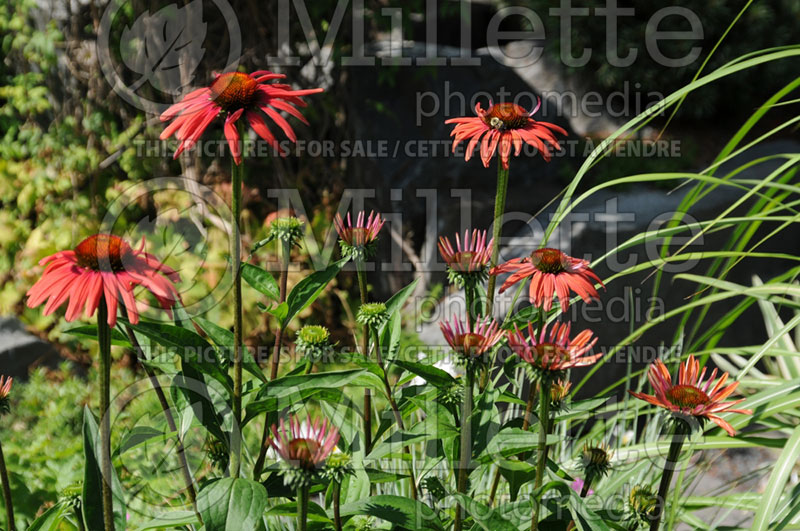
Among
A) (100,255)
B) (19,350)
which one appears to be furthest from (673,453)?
(19,350)

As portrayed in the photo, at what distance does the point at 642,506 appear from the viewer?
1.07 m

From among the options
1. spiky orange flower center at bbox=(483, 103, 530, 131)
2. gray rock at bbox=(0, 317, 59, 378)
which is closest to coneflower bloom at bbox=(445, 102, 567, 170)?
spiky orange flower center at bbox=(483, 103, 530, 131)

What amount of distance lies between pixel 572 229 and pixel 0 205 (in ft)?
9.80

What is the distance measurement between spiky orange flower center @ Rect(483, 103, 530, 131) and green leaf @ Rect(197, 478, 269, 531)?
26.0 inches

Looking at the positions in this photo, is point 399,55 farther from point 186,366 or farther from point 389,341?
point 186,366

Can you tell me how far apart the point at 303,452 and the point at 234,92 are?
46 cm

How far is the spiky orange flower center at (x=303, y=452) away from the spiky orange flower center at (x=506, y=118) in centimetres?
61

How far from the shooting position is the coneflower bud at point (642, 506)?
3.50ft

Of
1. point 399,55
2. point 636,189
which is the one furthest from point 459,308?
point 399,55

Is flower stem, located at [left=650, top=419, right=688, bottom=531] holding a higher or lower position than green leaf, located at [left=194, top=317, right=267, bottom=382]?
lower

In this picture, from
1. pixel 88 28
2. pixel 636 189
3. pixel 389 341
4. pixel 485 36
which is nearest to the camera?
pixel 389 341

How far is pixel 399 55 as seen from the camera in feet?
11.7

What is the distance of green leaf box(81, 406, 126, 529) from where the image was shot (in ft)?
3.02

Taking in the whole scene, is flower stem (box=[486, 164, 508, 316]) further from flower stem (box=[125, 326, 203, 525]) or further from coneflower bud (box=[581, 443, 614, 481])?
flower stem (box=[125, 326, 203, 525])
